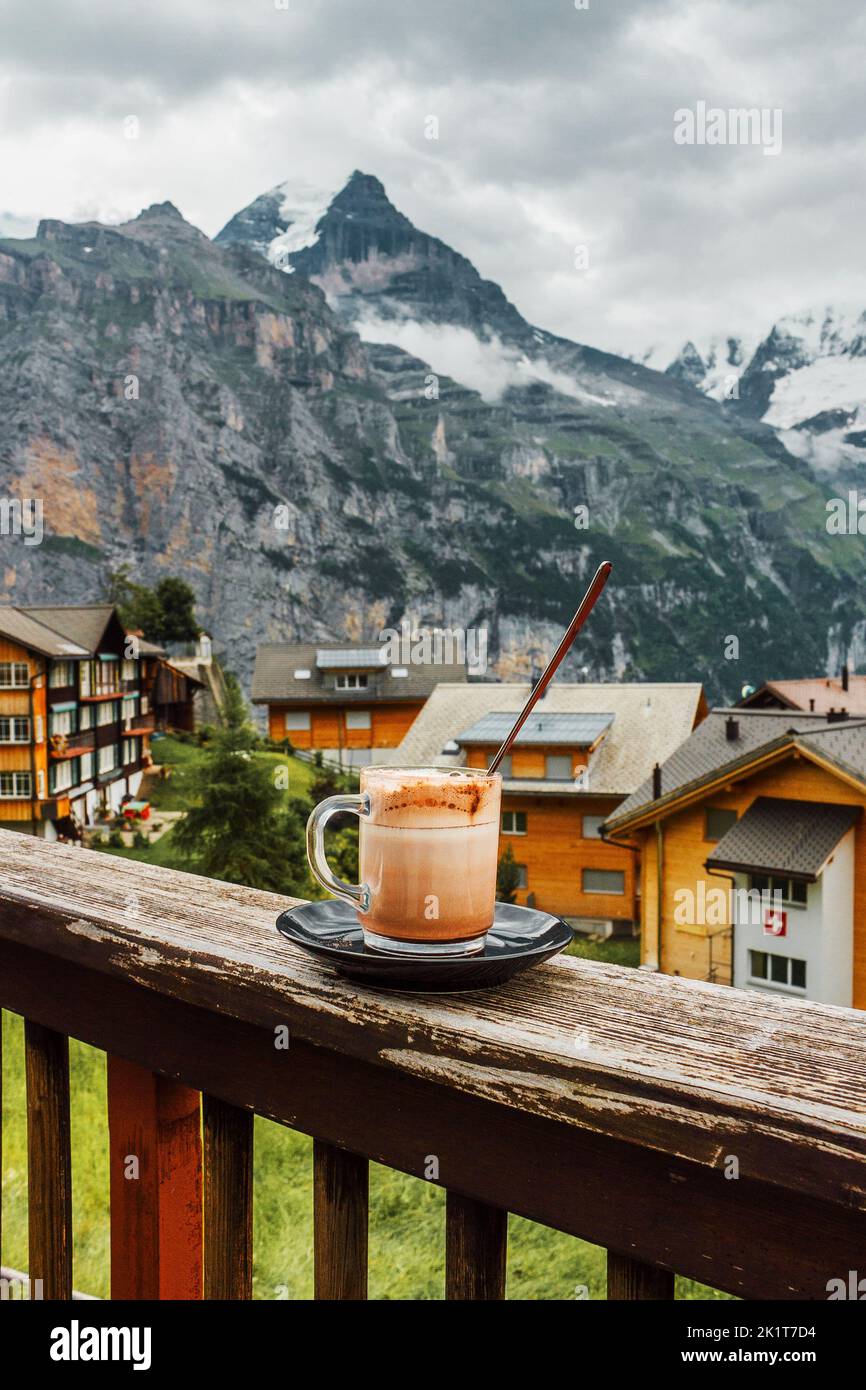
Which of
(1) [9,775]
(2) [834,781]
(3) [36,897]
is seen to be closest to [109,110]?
(1) [9,775]

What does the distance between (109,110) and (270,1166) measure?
101 metres

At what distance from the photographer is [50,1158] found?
3.51 ft

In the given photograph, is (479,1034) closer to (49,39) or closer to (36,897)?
(36,897)

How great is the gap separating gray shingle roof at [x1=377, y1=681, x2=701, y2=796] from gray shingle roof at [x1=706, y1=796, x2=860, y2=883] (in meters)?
7.20

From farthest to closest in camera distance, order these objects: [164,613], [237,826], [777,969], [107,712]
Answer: [164,613] → [107,712] → [237,826] → [777,969]

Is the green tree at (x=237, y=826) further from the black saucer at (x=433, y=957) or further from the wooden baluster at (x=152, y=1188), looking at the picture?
the black saucer at (x=433, y=957)

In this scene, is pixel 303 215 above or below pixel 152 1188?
above

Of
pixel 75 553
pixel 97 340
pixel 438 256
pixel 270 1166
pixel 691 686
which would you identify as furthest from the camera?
pixel 438 256

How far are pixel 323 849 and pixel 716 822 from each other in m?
18.3

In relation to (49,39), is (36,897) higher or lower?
lower

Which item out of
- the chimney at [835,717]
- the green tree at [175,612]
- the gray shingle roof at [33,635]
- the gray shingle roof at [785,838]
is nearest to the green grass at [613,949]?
the gray shingle roof at [785,838]

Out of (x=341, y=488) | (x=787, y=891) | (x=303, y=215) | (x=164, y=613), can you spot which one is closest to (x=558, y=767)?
(x=787, y=891)

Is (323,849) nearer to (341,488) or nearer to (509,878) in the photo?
(509,878)

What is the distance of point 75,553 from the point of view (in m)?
83.7
